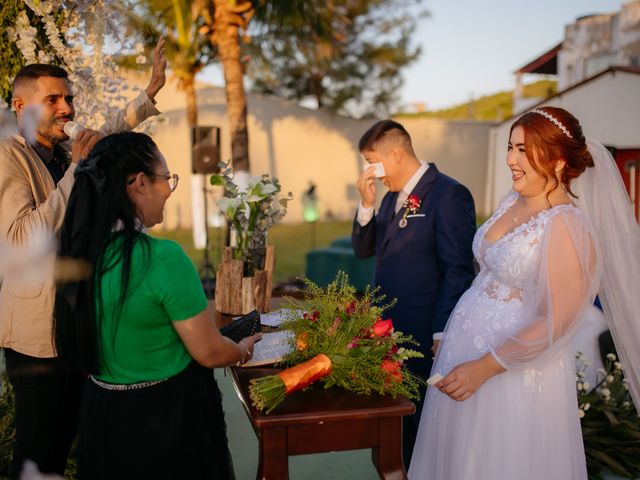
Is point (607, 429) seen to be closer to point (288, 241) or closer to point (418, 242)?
point (418, 242)

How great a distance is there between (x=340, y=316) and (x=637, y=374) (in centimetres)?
124

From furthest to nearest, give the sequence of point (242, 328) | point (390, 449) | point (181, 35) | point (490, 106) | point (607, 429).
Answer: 1. point (490, 106)
2. point (181, 35)
3. point (607, 429)
4. point (242, 328)
5. point (390, 449)

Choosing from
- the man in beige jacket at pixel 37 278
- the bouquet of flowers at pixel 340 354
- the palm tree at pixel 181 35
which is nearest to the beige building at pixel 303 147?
the palm tree at pixel 181 35

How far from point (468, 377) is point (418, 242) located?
3.52ft

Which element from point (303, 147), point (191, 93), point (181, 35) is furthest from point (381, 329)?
point (303, 147)

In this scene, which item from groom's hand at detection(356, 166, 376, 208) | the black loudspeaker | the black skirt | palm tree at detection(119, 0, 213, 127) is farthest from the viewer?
palm tree at detection(119, 0, 213, 127)

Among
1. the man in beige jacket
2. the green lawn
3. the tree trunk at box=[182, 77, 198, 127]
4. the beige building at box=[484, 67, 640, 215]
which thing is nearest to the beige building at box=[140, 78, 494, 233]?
the green lawn

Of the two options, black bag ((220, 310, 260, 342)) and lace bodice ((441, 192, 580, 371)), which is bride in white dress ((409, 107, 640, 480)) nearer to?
lace bodice ((441, 192, 580, 371))

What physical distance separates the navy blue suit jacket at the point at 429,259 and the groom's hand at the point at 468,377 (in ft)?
2.57

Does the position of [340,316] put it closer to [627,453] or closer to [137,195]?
[137,195]

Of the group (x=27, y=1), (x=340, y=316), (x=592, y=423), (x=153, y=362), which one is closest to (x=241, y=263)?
(x=340, y=316)

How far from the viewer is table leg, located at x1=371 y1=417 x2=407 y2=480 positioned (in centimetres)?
185

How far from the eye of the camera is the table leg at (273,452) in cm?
178

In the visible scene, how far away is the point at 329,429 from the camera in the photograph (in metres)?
1.82
